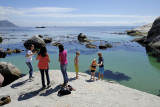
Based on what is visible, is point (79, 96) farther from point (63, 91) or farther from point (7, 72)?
point (7, 72)

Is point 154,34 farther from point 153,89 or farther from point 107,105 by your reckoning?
point 107,105

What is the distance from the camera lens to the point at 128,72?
16.6 metres

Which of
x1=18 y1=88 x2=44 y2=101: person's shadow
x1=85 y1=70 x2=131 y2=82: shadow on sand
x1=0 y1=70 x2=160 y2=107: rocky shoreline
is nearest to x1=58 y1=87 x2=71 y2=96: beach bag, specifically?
x1=0 y1=70 x2=160 y2=107: rocky shoreline

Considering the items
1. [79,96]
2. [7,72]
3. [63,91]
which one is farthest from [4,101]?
[7,72]

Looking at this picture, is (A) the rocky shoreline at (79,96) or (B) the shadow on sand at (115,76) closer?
(A) the rocky shoreline at (79,96)

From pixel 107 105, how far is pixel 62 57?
359cm

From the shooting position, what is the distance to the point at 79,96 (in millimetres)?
7578

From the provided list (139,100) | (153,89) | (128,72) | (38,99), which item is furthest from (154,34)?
(38,99)

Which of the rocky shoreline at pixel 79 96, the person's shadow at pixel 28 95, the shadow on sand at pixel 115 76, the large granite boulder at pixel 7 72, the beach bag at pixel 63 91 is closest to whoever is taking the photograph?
the rocky shoreline at pixel 79 96

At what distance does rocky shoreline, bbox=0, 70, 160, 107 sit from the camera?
6.88 meters

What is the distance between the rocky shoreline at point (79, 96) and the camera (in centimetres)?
688

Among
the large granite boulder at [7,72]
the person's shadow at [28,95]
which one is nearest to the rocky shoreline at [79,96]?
the person's shadow at [28,95]

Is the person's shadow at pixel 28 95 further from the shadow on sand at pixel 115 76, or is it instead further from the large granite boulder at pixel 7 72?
the shadow on sand at pixel 115 76

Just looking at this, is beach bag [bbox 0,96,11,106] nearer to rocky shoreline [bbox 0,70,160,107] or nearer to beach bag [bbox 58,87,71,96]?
rocky shoreline [bbox 0,70,160,107]
